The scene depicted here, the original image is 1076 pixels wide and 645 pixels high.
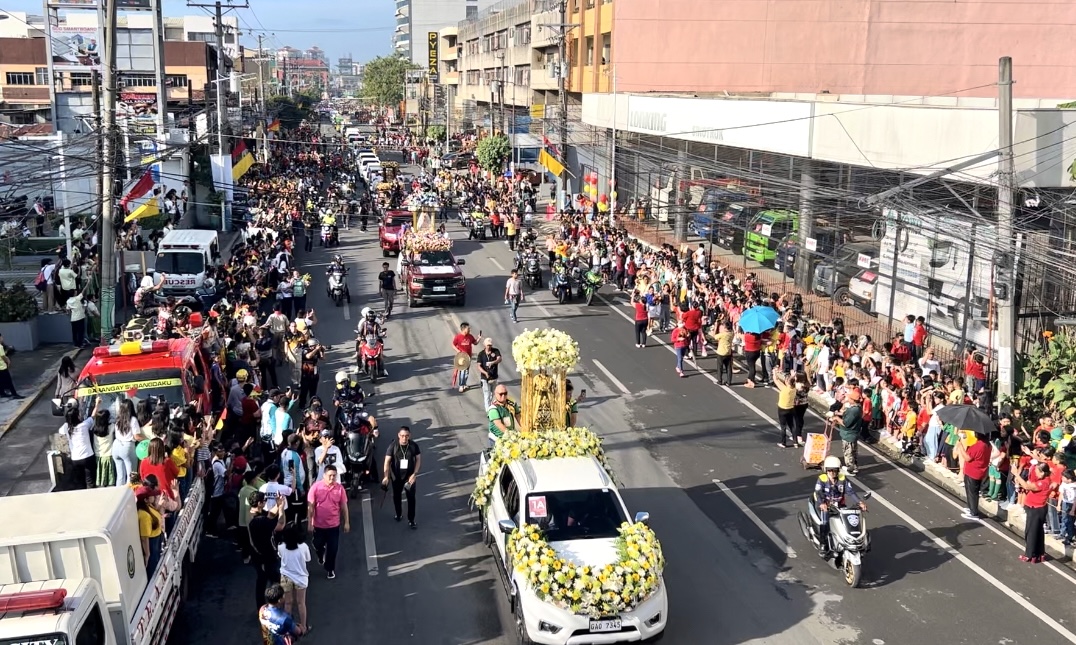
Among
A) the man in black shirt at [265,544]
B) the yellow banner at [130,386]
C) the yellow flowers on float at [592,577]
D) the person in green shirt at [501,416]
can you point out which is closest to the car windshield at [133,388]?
the yellow banner at [130,386]

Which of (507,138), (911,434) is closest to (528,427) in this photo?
(911,434)

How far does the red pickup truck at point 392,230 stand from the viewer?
37.7 metres

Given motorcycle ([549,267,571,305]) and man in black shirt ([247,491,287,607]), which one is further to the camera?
motorcycle ([549,267,571,305])

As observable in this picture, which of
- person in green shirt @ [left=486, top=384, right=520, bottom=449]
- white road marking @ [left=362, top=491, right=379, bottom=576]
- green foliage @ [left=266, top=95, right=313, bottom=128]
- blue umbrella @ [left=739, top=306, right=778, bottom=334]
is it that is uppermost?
green foliage @ [left=266, top=95, right=313, bottom=128]

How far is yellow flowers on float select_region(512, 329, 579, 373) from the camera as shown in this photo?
13984 mm

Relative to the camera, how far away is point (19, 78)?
89.1 meters

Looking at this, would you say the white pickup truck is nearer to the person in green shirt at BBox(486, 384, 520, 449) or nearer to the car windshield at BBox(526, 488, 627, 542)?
the car windshield at BBox(526, 488, 627, 542)

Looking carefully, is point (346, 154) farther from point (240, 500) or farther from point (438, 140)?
point (240, 500)

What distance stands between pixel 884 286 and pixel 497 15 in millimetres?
62851

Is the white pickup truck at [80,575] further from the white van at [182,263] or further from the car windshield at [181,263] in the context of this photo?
the car windshield at [181,263]

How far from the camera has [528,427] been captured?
14.1m

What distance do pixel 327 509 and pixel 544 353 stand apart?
12.7 ft

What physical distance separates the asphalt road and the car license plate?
112 cm

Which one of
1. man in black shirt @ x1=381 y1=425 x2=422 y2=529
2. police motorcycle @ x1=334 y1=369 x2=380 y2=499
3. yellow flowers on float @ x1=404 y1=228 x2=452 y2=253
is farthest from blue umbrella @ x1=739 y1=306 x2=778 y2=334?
yellow flowers on float @ x1=404 y1=228 x2=452 y2=253
